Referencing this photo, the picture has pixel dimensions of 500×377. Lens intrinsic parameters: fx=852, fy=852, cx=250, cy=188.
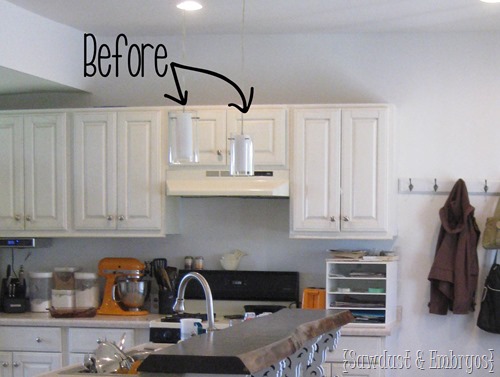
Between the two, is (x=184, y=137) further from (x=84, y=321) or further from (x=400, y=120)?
(x=400, y=120)

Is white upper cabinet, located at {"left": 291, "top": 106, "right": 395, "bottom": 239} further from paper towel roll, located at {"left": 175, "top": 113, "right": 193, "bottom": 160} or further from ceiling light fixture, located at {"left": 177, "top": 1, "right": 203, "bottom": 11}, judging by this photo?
paper towel roll, located at {"left": 175, "top": 113, "right": 193, "bottom": 160}

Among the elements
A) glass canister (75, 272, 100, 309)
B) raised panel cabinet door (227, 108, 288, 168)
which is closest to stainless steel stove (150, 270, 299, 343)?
glass canister (75, 272, 100, 309)

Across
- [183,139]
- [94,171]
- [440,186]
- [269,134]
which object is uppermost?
[269,134]

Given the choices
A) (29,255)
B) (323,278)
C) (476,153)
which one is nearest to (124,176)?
(29,255)

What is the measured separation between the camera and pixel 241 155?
3936 mm

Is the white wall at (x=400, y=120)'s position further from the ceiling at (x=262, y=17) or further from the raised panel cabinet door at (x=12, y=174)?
the raised panel cabinet door at (x=12, y=174)

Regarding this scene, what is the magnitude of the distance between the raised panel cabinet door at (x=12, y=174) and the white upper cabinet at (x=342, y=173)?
194 cm

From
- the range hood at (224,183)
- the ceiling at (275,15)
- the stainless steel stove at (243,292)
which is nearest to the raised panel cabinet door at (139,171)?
the range hood at (224,183)

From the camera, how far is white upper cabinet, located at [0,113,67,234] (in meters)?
5.93

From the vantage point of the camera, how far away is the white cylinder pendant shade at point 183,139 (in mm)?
3844

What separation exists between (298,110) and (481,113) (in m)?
1.26

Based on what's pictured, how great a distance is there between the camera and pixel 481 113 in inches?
227

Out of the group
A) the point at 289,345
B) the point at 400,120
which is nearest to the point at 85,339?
the point at 400,120

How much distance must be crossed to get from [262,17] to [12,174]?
209cm
